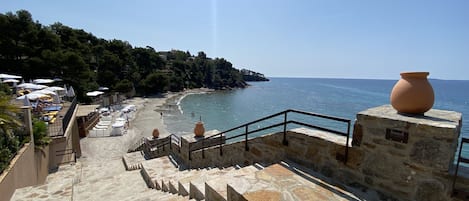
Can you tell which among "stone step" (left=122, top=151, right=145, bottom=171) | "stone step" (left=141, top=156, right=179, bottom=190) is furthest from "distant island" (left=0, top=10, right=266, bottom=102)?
"stone step" (left=141, top=156, right=179, bottom=190)

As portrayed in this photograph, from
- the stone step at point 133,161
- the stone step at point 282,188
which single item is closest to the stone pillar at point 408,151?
the stone step at point 282,188

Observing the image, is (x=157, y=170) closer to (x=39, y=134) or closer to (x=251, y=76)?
(x=39, y=134)

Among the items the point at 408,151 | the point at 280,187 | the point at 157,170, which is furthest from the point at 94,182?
the point at 408,151

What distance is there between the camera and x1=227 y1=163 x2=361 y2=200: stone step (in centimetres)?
287

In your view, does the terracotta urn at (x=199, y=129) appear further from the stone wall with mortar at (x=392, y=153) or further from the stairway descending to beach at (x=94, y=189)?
the stone wall with mortar at (x=392, y=153)

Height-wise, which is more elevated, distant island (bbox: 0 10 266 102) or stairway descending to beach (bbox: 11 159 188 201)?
distant island (bbox: 0 10 266 102)

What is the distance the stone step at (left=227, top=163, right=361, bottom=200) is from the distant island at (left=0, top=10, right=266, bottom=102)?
Result: 34104 millimetres

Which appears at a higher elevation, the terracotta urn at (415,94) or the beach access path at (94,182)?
the terracotta urn at (415,94)

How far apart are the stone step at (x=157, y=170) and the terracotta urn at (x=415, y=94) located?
6.81 m

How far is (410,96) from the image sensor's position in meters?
2.98

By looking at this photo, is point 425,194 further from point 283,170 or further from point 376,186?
point 283,170

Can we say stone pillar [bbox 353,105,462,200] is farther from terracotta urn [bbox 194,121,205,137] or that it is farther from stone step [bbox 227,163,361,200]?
terracotta urn [bbox 194,121,205,137]

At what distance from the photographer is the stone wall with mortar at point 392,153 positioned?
2590 millimetres

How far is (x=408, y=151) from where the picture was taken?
9.18 feet
